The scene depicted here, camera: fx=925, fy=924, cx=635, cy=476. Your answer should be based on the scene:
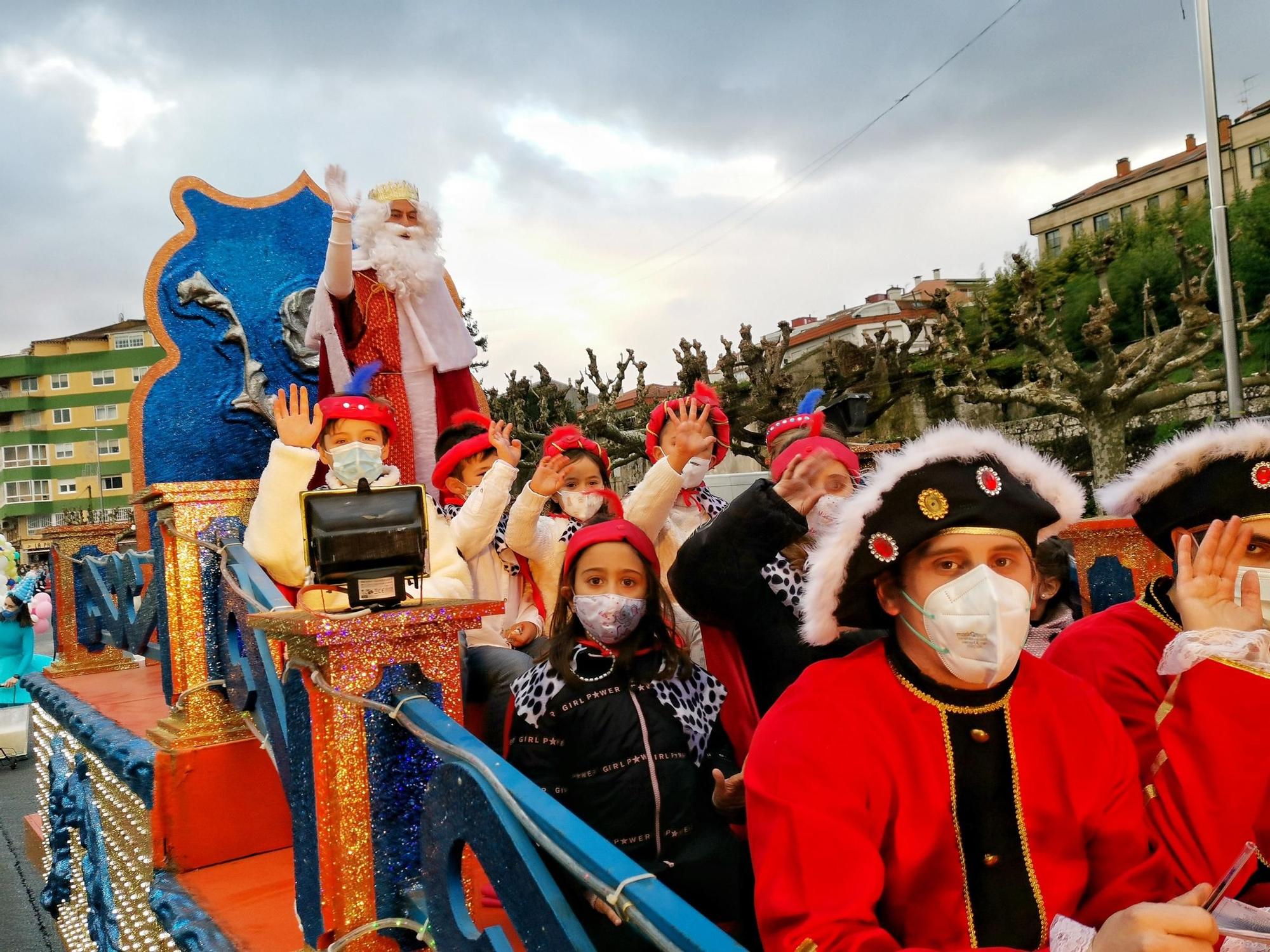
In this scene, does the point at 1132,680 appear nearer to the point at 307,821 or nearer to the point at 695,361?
the point at 307,821

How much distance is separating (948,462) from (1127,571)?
2.97m

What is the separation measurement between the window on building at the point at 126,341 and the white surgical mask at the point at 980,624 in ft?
238

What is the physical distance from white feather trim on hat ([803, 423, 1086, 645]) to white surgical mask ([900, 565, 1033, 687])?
0.68 ft

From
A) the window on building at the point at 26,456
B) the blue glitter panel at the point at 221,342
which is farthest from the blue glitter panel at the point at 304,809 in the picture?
the window on building at the point at 26,456

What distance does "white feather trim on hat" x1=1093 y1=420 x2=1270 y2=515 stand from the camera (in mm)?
2281

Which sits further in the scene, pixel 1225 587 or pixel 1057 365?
pixel 1057 365

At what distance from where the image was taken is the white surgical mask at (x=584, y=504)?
3.69 metres

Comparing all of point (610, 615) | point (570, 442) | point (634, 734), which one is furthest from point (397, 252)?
point (634, 734)

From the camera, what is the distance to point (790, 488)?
2.58 meters

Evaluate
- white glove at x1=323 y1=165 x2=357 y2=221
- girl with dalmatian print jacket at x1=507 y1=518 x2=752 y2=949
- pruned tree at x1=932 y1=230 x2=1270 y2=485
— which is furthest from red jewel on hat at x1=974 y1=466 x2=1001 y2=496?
pruned tree at x1=932 y1=230 x2=1270 y2=485

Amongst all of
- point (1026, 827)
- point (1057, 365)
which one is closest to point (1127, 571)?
point (1026, 827)

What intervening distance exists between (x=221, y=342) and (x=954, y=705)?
4.29 meters

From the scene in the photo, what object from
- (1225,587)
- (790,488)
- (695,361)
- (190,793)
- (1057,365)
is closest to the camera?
(1225,587)

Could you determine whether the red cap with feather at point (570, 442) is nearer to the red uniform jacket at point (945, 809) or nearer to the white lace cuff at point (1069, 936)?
the red uniform jacket at point (945, 809)
